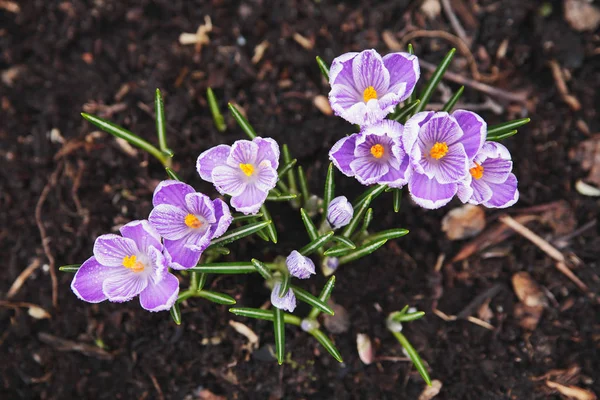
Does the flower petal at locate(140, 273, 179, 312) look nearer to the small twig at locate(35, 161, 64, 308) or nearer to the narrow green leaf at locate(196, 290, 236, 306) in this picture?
the narrow green leaf at locate(196, 290, 236, 306)

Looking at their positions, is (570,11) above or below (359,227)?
above

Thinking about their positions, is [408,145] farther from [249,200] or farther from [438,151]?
[249,200]

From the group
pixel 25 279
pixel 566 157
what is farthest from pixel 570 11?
pixel 25 279

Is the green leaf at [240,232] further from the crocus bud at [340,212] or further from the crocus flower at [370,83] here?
the crocus flower at [370,83]

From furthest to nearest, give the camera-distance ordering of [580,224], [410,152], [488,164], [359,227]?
[580,224] → [359,227] → [488,164] → [410,152]

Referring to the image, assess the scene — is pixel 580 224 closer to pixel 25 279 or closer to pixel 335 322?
pixel 335 322

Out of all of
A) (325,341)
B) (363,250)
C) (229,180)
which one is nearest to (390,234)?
(363,250)
